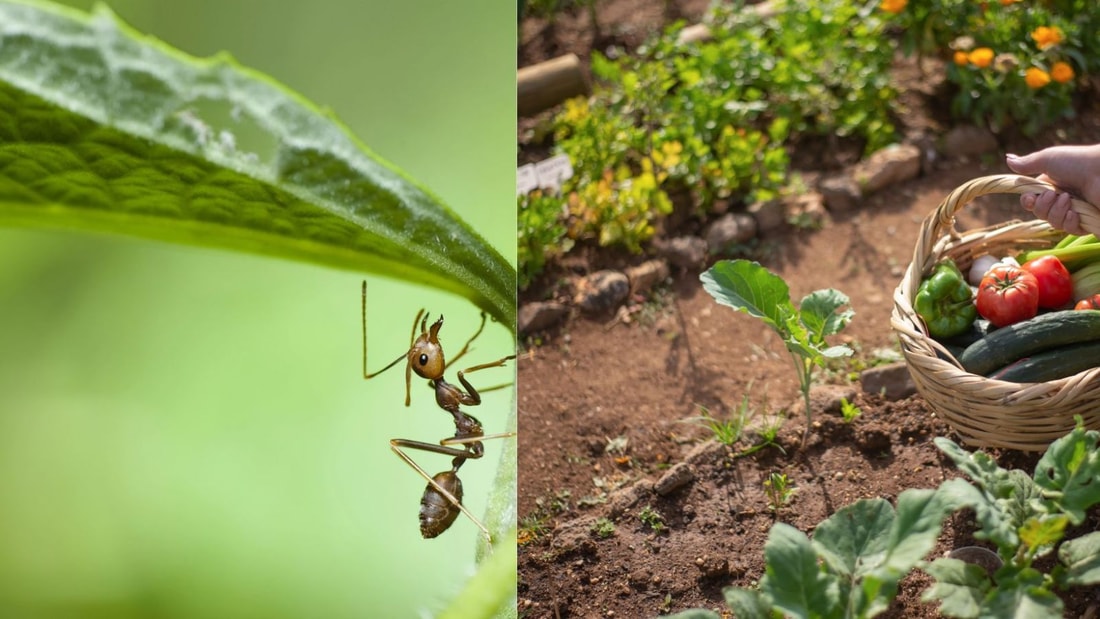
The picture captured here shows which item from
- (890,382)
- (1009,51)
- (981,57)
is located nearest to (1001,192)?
(890,382)

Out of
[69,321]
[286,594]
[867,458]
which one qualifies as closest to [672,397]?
[867,458]

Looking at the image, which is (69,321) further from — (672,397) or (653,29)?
(653,29)

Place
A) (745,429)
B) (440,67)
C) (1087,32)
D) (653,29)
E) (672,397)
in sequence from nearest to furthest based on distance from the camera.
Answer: (440,67) < (745,429) < (672,397) < (1087,32) < (653,29)

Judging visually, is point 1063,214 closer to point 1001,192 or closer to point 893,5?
point 1001,192

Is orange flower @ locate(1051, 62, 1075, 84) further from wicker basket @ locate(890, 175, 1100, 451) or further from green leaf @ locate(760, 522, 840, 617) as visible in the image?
green leaf @ locate(760, 522, 840, 617)

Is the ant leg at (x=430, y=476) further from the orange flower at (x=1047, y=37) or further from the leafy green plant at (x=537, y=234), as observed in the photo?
the orange flower at (x=1047, y=37)
